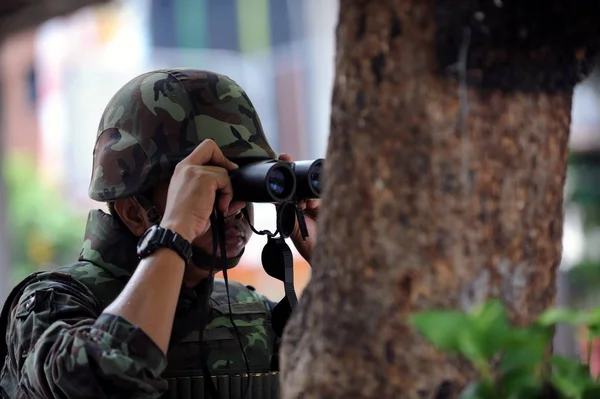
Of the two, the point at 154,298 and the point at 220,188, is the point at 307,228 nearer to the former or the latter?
the point at 220,188

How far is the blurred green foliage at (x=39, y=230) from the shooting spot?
1546 centimetres

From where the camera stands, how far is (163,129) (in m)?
2.24

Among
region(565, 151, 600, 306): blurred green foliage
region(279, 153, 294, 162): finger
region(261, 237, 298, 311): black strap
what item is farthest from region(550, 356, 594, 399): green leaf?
region(565, 151, 600, 306): blurred green foliage

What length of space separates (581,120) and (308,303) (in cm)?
508

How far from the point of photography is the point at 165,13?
54.6 ft

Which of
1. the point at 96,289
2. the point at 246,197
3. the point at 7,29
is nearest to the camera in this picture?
the point at 246,197

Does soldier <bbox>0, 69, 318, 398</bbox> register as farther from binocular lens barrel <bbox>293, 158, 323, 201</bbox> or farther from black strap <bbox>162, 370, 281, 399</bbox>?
binocular lens barrel <bbox>293, 158, 323, 201</bbox>

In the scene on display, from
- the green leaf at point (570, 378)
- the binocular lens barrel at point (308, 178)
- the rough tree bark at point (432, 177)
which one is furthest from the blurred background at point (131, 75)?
the green leaf at point (570, 378)

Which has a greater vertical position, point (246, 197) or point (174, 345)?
point (246, 197)

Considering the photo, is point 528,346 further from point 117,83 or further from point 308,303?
point 117,83

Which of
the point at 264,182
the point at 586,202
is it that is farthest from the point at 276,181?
the point at 586,202

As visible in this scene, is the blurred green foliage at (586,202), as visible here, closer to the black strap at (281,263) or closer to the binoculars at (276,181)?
the black strap at (281,263)

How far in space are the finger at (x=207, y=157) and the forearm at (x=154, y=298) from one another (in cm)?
20

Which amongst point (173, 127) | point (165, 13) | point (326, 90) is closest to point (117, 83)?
point (165, 13)
